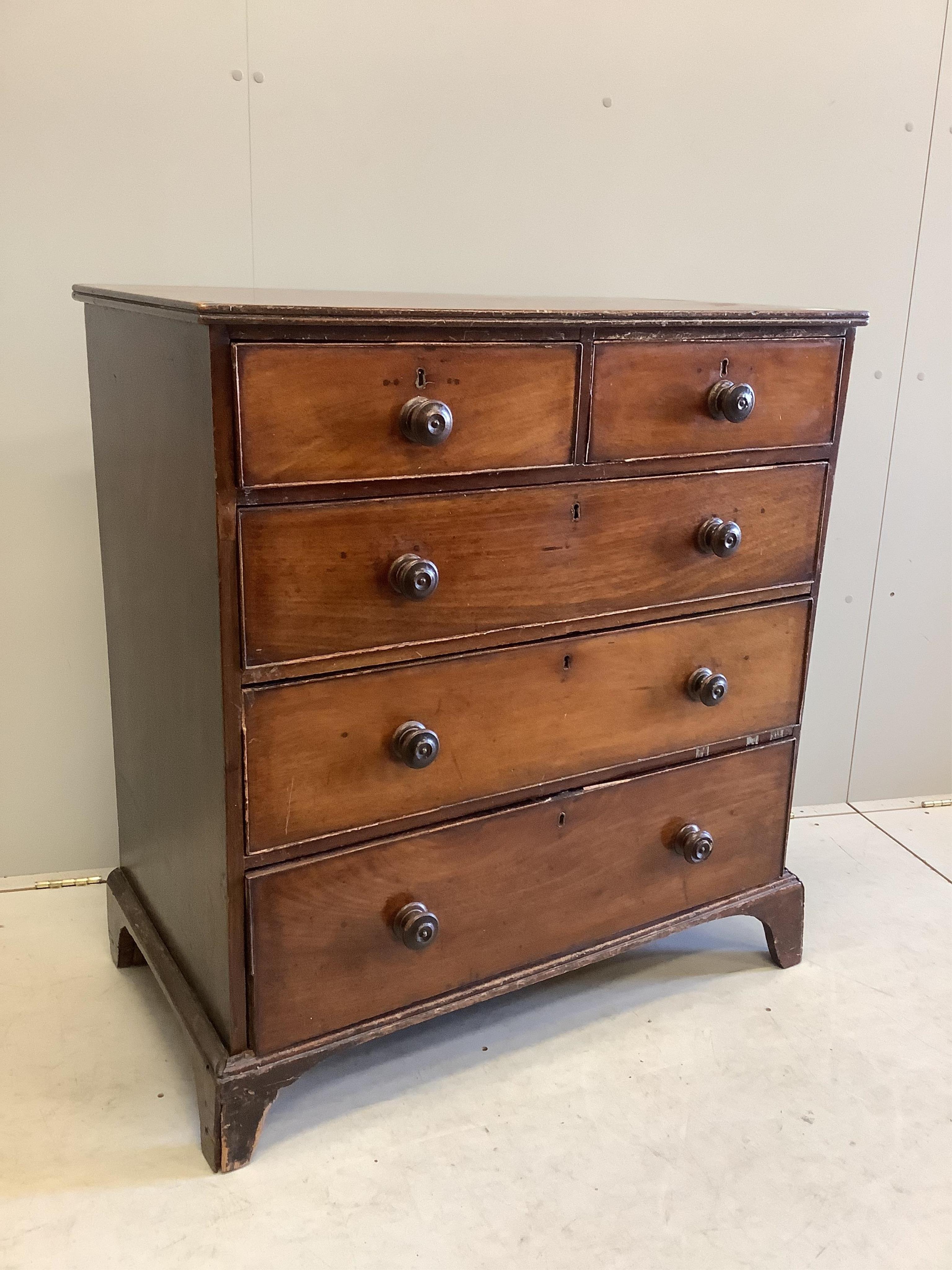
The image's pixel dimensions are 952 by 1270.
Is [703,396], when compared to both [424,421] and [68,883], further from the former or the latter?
[68,883]

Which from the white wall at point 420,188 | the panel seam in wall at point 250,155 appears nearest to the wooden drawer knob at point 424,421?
the panel seam in wall at point 250,155

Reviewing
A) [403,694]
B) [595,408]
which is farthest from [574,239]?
[403,694]

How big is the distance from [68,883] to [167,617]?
34.2 inches

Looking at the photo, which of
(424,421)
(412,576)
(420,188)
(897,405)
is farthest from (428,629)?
(897,405)

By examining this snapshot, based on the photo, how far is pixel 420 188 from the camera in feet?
6.23

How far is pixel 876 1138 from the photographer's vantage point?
1.54 meters

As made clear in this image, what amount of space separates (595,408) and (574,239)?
28.9 inches

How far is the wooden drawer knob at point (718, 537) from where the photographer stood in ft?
5.14

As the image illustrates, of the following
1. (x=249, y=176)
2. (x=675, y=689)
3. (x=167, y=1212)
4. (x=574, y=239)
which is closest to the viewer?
(x=167, y=1212)

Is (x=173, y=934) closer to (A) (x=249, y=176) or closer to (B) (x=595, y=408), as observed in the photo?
(B) (x=595, y=408)

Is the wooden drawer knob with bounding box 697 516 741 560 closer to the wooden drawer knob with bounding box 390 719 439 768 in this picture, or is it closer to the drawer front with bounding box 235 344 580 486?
the drawer front with bounding box 235 344 580 486

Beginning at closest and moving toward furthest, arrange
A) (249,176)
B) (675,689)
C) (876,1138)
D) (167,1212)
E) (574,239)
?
(167,1212) → (876,1138) → (675,689) → (249,176) → (574,239)

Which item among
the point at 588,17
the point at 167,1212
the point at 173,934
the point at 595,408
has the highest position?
the point at 588,17

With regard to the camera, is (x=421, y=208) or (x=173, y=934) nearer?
(x=173, y=934)
